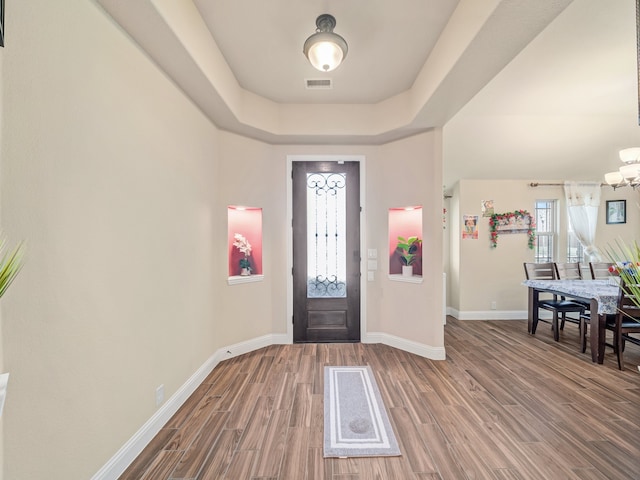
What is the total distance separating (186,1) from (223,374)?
326 centimetres

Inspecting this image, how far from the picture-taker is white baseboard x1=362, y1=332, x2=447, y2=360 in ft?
10.8

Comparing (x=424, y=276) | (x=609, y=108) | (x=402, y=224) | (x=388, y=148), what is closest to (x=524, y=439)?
(x=424, y=276)

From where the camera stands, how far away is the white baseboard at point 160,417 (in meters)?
1.63

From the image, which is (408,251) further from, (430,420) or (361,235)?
(430,420)

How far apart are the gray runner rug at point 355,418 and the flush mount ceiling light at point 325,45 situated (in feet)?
9.00

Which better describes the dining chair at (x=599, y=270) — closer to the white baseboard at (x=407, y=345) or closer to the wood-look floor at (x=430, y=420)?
the wood-look floor at (x=430, y=420)

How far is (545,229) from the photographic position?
16.9 ft

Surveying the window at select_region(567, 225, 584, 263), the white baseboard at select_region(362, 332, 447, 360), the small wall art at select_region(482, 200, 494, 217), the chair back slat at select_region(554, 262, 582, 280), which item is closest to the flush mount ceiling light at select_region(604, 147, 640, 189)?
the chair back slat at select_region(554, 262, 582, 280)

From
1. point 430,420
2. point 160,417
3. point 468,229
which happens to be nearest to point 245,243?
point 160,417

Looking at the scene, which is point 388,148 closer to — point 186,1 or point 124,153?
point 186,1

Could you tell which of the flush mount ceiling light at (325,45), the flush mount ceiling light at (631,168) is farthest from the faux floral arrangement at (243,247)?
the flush mount ceiling light at (631,168)

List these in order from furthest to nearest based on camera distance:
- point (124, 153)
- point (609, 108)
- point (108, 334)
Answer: point (609, 108)
point (124, 153)
point (108, 334)

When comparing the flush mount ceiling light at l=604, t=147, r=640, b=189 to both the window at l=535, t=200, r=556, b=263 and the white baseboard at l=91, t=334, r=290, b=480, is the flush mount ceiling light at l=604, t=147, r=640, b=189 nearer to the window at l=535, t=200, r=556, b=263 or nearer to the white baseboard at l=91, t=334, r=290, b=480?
the window at l=535, t=200, r=556, b=263

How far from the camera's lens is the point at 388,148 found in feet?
12.1
